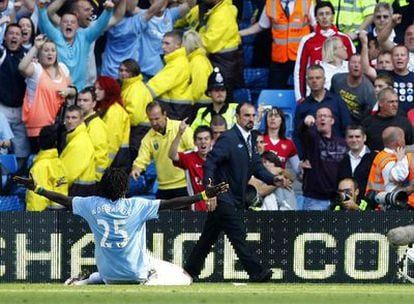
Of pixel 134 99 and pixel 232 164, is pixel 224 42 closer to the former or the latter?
pixel 134 99

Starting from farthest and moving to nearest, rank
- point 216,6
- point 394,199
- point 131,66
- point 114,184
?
point 216,6, point 131,66, point 394,199, point 114,184

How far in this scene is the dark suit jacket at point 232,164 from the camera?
1511 cm

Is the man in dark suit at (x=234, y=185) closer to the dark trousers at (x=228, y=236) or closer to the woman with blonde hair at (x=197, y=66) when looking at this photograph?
the dark trousers at (x=228, y=236)

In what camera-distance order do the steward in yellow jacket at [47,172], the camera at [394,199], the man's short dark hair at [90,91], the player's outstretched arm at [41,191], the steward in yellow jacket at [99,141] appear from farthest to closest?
the man's short dark hair at [90,91]
the steward in yellow jacket at [99,141]
the steward in yellow jacket at [47,172]
the camera at [394,199]
the player's outstretched arm at [41,191]

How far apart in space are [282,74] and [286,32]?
53 cm

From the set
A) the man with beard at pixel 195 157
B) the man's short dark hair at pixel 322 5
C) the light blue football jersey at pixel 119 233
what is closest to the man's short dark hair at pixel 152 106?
the man with beard at pixel 195 157

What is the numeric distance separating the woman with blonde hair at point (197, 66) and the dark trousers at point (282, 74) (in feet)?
2.78

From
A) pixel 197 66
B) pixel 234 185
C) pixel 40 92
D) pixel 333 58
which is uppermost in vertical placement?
pixel 333 58

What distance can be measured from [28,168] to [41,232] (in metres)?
1.58

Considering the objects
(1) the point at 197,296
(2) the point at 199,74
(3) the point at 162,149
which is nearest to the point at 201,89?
(2) the point at 199,74

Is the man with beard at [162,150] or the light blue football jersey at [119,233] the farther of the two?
the man with beard at [162,150]

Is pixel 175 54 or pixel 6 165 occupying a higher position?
pixel 175 54

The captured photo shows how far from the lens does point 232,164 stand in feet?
49.9

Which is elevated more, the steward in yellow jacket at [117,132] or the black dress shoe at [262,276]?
the steward in yellow jacket at [117,132]
